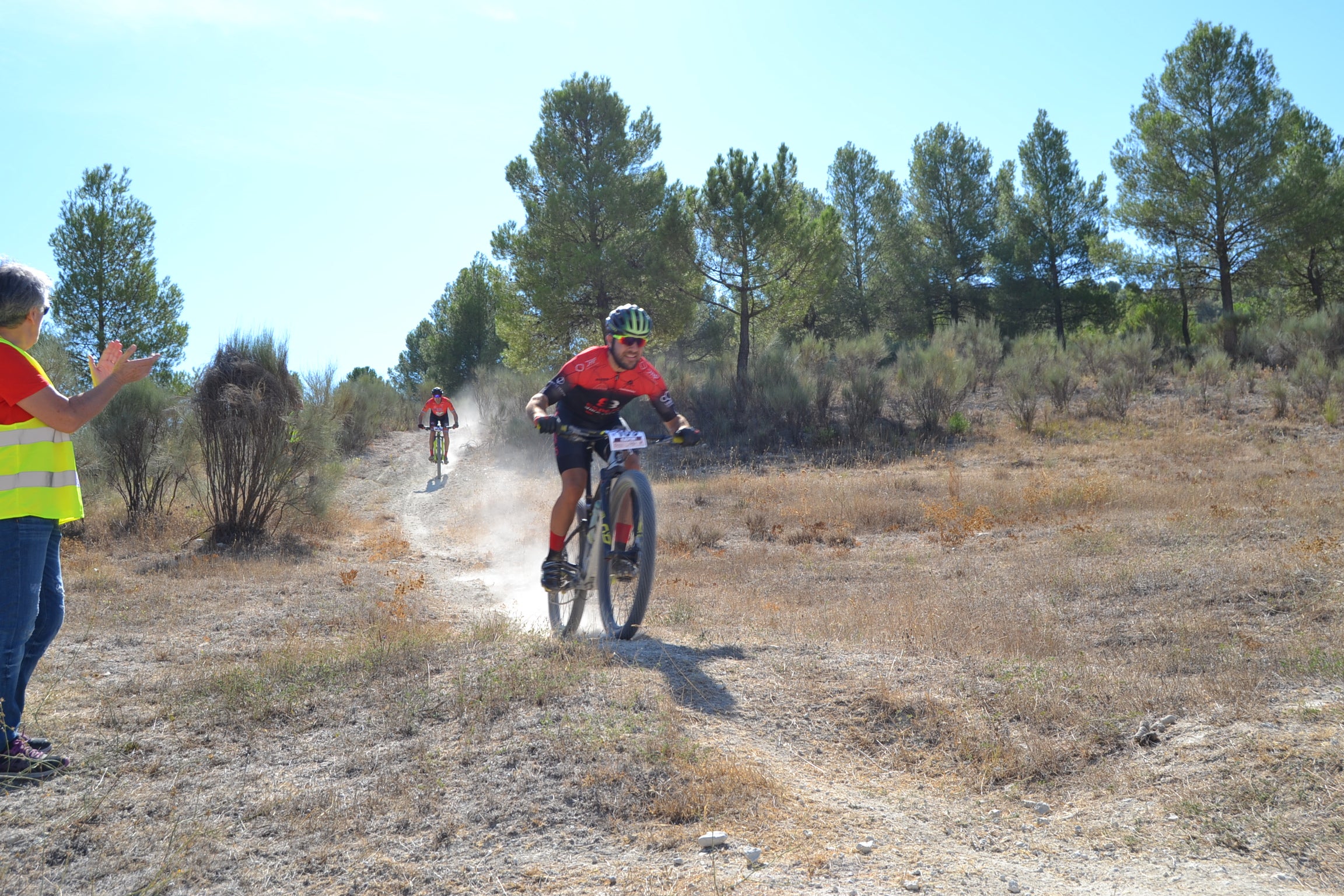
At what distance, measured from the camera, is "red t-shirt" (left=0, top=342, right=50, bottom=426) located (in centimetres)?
355

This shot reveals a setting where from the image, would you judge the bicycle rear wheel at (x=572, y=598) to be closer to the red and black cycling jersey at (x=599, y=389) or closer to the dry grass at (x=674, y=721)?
the dry grass at (x=674, y=721)

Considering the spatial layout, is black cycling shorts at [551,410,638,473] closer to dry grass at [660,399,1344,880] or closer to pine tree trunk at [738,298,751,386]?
dry grass at [660,399,1344,880]

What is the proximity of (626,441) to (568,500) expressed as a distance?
2.61 feet

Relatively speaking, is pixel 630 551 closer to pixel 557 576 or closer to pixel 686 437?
pixel 557 576

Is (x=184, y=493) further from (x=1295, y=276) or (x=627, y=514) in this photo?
(x=1295, y=276)

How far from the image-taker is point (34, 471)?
11.9 ft

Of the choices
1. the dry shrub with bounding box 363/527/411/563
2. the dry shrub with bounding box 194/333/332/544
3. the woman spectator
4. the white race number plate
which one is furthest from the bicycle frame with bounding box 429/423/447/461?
the woman spectator

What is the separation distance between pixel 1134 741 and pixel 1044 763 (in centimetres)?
47

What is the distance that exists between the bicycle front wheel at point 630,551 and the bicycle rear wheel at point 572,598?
0.30 m

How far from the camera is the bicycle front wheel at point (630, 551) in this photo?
235 inches

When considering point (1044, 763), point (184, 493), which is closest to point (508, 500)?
point (184, 493)

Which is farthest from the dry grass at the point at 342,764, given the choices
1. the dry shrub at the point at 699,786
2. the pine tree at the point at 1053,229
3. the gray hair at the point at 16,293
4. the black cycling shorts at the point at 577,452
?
the pine tree at the point at 1053,229

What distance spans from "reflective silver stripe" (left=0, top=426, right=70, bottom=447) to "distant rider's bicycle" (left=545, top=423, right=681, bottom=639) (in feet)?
10.0

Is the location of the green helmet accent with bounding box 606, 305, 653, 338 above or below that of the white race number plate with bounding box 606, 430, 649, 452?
above
